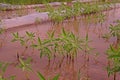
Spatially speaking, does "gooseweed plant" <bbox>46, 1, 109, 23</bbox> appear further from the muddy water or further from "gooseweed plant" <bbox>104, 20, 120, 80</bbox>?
"gooseweed plant" <bbox>104, 20, 120, 80</bbox>

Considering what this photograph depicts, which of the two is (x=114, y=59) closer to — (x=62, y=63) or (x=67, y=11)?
(x=62, y=63)

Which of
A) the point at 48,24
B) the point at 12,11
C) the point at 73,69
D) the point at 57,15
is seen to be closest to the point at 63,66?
the point at 73,69

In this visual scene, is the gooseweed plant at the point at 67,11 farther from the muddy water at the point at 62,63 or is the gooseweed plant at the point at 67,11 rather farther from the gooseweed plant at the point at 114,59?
the gooseweed plant at the point at 114,59

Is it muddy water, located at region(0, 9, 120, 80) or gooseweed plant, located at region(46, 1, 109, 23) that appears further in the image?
gooseweed plant, located at region(46, 1, 109, 23)

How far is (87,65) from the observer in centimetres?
313

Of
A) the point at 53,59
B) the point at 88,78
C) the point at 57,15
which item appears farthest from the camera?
the point at 57,15

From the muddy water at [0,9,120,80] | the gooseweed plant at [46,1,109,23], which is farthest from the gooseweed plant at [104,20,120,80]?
the gooseweed plant at [46,1,109,23]

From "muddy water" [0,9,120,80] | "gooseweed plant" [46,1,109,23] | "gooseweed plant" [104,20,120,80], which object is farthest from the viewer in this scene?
"gooseweed plant" [46,1,109,23]

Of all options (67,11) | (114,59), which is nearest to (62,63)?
(114,59)

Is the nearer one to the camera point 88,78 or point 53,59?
point 88,78

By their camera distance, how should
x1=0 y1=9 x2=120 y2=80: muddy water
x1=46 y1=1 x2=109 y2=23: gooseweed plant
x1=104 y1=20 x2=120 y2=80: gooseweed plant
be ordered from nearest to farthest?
x1=104 y1=20 x2=120 y2=80: gooseweed plant, x1=0 y1=9 x2=120 y2=80: muddy water, x1=46 y1=1 x2=109 y2=23: gooseweed plant

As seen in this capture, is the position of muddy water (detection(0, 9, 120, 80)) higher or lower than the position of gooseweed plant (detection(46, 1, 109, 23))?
lower

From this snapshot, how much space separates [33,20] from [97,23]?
48.0 inches

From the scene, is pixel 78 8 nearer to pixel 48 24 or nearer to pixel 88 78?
pixel 48 24
